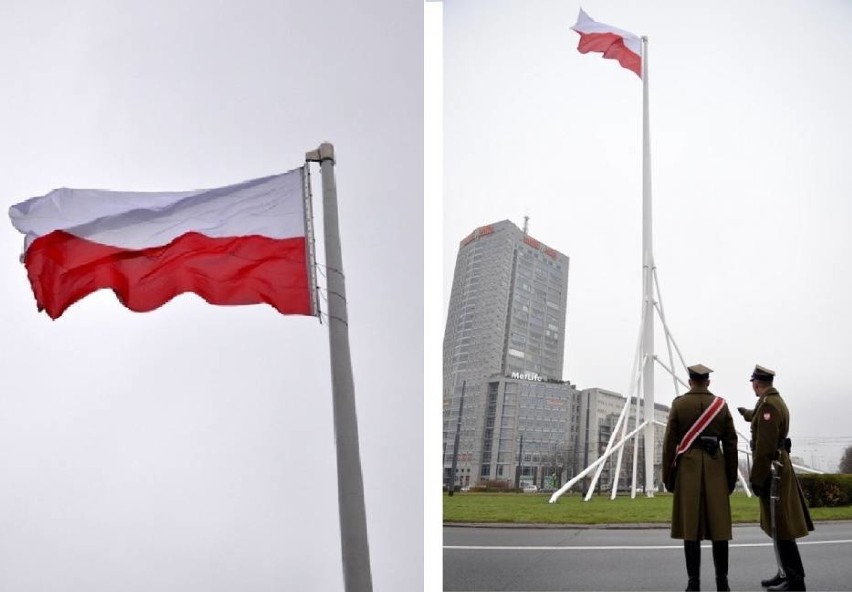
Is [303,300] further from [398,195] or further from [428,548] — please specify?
[398,195]

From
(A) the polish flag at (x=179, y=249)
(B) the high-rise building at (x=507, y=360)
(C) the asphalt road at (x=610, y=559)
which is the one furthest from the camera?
(B) the high-rise building at (x=507, y=360)

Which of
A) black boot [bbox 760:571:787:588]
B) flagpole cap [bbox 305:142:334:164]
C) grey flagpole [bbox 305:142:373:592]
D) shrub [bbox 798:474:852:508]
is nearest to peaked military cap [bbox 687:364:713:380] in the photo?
black boot [bbox 760:571:787:588]

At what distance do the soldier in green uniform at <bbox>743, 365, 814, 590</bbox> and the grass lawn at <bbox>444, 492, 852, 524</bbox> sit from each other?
977 millimetres

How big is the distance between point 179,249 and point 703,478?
2.03 m

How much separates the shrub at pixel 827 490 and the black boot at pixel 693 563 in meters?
1.07

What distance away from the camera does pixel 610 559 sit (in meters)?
4.07

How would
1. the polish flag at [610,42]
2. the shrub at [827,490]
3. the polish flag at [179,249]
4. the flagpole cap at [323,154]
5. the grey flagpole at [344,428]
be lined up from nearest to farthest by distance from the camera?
1. the grey flagpole at [344,428]
2. the flagpole cap at [323,154]
3. the polish flag at [179,249]
4. the shrub at [827,490]
5. the polish flag at [610,42]

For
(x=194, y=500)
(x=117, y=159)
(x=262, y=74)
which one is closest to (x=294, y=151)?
(x=262, y=74)

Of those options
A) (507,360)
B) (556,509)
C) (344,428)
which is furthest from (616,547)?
(344,428)

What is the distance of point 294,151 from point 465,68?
3.67ft

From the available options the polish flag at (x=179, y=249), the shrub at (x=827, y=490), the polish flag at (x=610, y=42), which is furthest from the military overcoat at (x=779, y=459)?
the polish flag at (x=610, y=42)

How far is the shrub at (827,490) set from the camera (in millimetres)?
4297

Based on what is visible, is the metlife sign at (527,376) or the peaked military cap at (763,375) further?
the metlife sign at (527,376)

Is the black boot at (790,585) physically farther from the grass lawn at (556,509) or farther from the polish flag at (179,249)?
the polish flag at (179,249)
